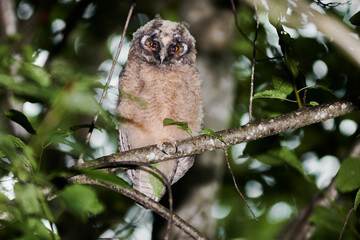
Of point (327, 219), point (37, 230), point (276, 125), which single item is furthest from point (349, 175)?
point (37, 230)

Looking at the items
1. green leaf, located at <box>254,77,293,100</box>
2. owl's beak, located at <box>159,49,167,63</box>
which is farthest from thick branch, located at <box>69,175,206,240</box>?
owl's beak, located at <box>159,49,167,63</box>

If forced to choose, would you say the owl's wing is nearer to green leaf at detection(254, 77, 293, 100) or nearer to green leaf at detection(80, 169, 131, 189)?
green leaf at detection(254, 77, 293, 100)

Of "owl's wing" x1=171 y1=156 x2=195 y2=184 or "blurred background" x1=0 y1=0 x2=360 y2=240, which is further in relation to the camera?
"owl's wing" x1=171 y1=156 x2=195 y2=184

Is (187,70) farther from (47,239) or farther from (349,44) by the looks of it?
(47,239)

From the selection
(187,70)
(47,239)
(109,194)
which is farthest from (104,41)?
(47,239)

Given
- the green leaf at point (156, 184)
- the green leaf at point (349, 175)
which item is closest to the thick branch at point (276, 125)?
the green leaf at point (156, 184)

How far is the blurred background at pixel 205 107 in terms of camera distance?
56.9 inches

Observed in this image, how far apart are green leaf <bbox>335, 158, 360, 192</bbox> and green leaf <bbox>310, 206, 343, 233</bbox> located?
0.23 m

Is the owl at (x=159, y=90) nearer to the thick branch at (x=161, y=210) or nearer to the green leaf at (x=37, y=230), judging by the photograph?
the thick branch at (x=161, y=210)

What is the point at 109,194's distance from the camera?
5.50m

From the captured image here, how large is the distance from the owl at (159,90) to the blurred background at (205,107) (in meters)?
0.24

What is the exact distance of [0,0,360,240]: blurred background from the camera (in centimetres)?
144

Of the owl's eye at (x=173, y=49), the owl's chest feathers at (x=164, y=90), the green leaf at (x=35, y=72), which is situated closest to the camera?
the green leaf at (x=35, y=72)

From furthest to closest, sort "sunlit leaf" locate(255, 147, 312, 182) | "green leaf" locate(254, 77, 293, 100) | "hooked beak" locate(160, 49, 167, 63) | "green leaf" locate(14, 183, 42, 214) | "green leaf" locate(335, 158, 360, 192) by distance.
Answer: "hooked beak" locate(160, 49, 167, 63), "sunlit leaf" locate(255, 147, 312, 182), "green leaf" locate(254, 77, 293, 100), "green leaf" locate(335, 158, 360, 192), "green leaf" locate(14, 183, 42, 214)
